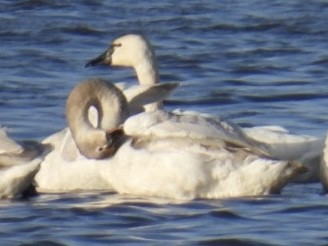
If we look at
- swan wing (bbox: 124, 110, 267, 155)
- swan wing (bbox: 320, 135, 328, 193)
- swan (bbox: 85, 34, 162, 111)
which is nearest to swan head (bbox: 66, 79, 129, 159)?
swan wing (bbox: 124, 110, 267, 155)

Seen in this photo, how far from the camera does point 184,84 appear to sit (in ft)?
57.7

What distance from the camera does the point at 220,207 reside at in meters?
11.4

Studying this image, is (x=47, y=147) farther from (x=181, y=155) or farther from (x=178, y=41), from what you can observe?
(x=178, y=41)

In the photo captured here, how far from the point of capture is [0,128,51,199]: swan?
39.1 ft

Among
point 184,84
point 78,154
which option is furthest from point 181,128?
point 184,84

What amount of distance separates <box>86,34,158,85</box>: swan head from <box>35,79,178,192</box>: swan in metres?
0.97

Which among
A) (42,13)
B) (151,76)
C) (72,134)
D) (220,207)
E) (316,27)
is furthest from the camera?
(42,13)

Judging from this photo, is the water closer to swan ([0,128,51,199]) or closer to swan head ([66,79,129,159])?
swan ([0,128,51,199])

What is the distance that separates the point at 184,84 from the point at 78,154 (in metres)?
4.94

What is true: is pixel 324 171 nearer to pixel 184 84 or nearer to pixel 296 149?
pixel 296 149

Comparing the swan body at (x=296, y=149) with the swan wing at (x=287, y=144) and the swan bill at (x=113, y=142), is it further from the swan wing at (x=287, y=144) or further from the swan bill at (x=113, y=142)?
the swan bill at (x=113, y=142)

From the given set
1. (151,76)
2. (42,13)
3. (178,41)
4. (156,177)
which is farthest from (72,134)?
Result: (42,13)

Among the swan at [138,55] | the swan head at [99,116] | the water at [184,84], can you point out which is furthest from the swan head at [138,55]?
the swan head at [99,116]

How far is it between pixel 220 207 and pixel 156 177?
0.56 m
